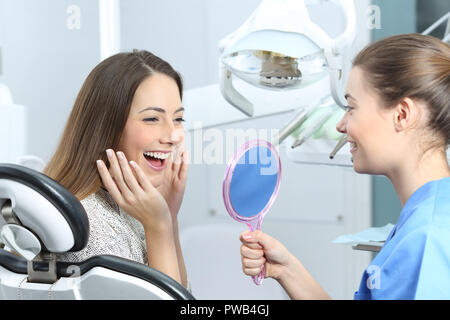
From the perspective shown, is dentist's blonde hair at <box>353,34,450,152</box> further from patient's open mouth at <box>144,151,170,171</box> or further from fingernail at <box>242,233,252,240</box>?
patient's open mouth at <box>144,151,170,171</box>

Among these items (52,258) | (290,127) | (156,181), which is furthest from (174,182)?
(52,258)

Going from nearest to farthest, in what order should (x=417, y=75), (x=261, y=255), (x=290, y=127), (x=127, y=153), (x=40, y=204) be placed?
(x=40, y=204) < (x=417, y=75) < (x=261, y=255) < (x=127, y=153) < (x=290, y=127)

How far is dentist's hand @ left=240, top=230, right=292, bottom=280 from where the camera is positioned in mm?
918

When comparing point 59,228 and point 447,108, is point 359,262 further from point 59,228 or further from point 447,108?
point 59,228

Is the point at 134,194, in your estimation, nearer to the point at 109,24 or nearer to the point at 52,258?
the point at 52,258

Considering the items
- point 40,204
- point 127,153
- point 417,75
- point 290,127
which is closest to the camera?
point 40,204

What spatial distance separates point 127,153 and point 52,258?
1.08 ft

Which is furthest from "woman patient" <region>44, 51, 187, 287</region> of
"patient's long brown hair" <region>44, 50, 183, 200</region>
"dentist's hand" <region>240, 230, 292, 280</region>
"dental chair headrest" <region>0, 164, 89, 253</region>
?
"dental chair headrest" <region>0, 164, 89, 253</region>

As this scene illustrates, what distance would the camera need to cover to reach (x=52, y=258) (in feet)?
2.48

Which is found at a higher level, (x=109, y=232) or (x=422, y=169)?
(x=422, y=169)

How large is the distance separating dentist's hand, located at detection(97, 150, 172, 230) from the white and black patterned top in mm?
44

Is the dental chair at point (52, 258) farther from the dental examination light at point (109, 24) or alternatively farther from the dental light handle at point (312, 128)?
the dental light handle at point (312, 128)

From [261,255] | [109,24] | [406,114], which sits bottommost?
[261,255]
